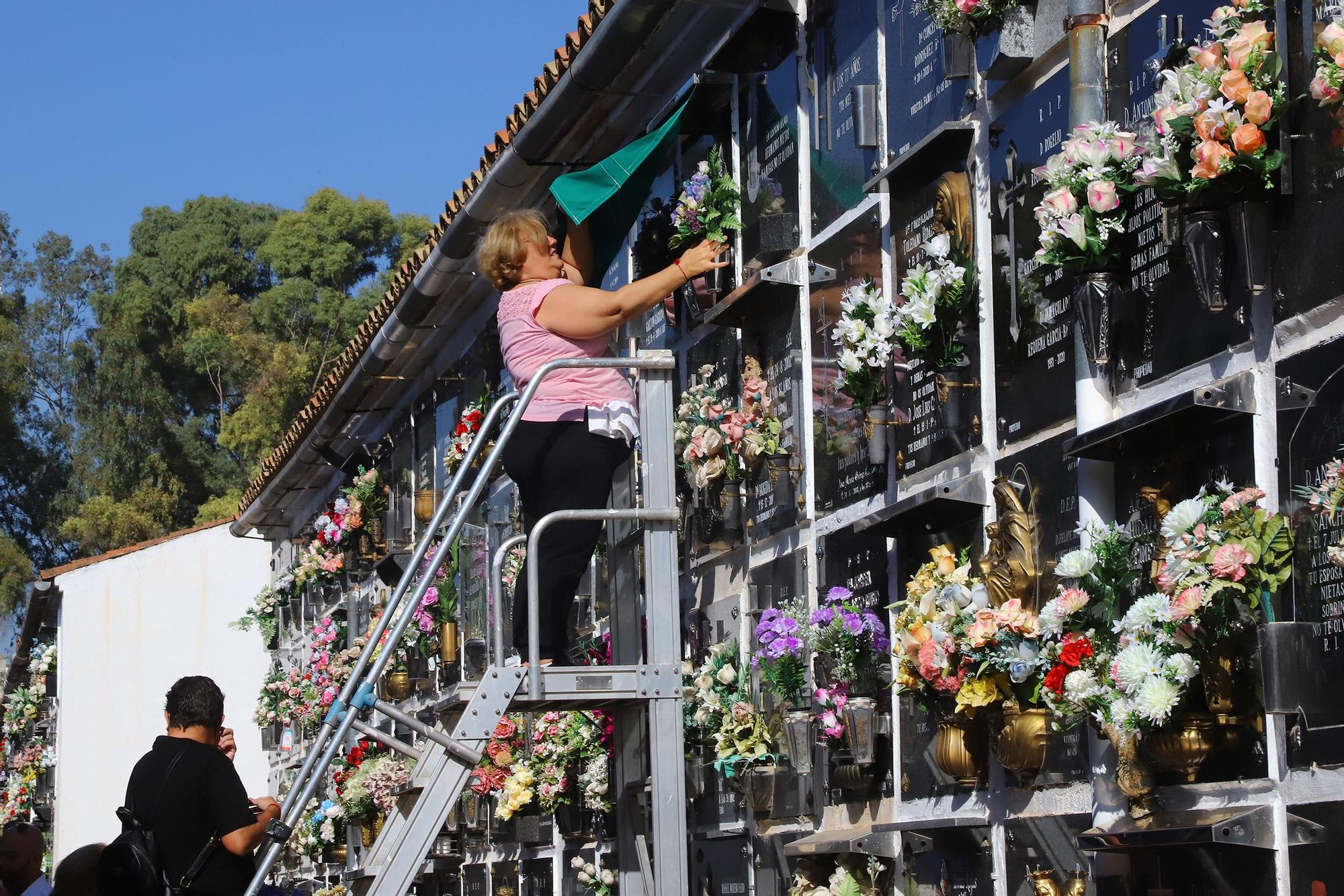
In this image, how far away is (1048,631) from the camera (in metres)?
5.55

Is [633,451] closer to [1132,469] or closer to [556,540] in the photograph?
[556,540]

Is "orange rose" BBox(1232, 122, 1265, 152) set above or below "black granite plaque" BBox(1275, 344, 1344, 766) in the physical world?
above

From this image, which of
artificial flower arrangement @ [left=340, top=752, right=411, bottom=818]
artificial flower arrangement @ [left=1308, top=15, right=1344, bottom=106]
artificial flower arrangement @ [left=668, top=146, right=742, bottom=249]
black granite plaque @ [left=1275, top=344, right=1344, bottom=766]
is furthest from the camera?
artificial flower arrangement @ [left=340, top=752, right=411, bottom=818]

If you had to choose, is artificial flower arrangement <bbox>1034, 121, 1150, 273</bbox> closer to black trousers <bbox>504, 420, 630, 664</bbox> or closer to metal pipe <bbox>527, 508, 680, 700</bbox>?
metal pipe <bbox>527, 508, 680, 700</bbox>

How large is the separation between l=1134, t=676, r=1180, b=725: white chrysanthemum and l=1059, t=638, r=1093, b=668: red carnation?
51 cm

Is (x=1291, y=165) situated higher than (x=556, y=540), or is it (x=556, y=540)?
(x=1291, y=165)

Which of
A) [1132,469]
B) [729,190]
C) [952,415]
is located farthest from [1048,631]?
[729,190]

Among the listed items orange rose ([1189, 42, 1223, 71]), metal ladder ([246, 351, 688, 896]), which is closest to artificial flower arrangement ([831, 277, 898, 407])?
metal ladder ([246, 351, 688, 896])

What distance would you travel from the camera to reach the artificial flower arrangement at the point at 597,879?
10211 mm

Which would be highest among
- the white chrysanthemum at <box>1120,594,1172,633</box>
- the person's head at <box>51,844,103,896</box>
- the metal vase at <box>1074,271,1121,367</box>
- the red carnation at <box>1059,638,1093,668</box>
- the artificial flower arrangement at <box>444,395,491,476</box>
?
the artificial flower arrangement at <box>444,395,491,476</box>

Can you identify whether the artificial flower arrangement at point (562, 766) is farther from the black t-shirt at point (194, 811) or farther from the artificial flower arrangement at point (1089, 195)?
the artificial flower arrangement at point (1089, 195)

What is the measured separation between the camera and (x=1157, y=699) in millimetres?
4879

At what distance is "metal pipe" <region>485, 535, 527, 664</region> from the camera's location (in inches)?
299

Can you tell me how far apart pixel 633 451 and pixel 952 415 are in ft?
5.02
